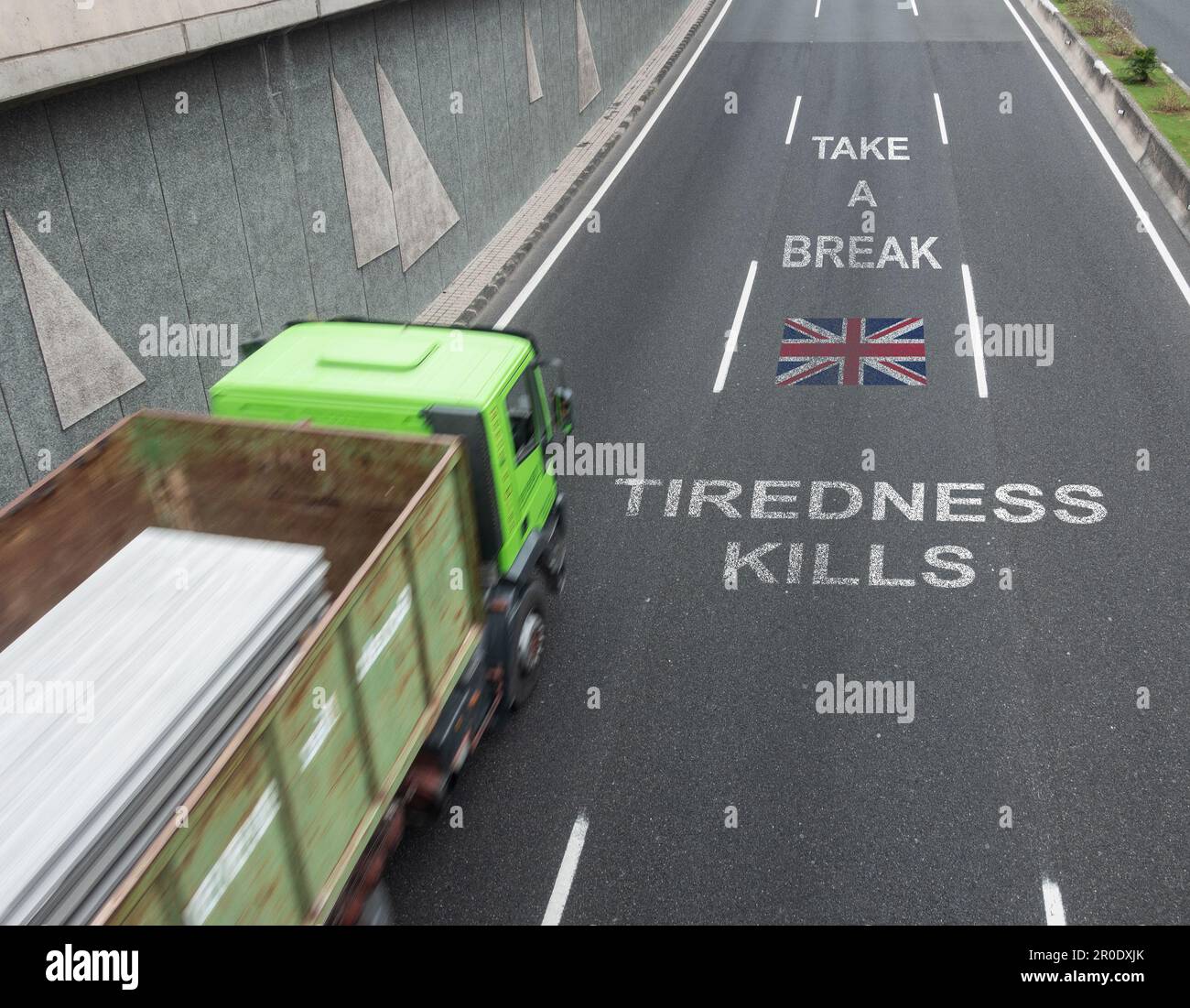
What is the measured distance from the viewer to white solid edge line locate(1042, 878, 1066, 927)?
668 centimetres

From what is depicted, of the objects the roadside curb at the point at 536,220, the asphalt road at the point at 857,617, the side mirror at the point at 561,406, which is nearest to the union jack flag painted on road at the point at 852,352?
the asphalt road at the point at 857,617

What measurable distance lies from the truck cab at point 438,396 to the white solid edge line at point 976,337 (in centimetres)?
752

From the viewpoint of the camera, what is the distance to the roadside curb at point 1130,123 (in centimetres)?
1822

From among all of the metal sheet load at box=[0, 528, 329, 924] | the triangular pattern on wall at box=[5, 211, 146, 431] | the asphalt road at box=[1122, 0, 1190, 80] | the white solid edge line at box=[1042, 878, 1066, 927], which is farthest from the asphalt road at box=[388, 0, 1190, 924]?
the asphalt road at box=[1122, 0, 1190, 80]

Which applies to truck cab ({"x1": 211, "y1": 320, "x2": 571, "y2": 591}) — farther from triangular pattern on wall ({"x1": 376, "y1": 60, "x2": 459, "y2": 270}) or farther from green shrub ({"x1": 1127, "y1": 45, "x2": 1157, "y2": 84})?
green shrub ({"x1": 1127, "y1": 45, "x2": 1157, "y2": 84})

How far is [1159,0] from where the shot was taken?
121 ft

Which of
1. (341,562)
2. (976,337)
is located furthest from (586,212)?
(341,562)

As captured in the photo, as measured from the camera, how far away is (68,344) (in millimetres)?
8562

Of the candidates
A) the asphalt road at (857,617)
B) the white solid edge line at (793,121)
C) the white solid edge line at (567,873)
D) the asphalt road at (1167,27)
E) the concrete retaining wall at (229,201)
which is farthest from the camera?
the asphalt road at (1167,27)

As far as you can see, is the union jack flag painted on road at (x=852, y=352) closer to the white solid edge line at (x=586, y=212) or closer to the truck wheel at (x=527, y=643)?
the white solid edge line at (x=586, y=212)

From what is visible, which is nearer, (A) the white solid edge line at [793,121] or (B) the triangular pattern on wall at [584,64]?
(B) the triangular pattern on wall at [584,64]

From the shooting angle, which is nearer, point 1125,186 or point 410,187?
point 410,187

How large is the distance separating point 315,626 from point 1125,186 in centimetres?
1976

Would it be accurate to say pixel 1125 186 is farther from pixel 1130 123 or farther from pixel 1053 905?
pixel 1053 905
